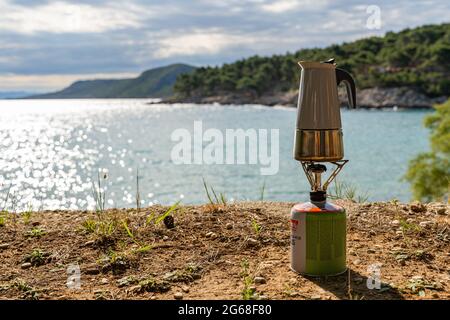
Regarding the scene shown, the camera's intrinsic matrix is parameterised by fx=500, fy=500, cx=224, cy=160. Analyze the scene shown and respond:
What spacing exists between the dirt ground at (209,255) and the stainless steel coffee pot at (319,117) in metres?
1.09

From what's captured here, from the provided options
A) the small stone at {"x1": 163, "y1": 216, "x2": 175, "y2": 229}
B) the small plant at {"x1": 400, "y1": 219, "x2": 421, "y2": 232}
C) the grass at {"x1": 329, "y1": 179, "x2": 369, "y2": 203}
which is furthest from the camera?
the grass at {"x1": 329, "y1": 179, "x2": 369, "y2": 203}

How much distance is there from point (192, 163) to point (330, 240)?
167ft

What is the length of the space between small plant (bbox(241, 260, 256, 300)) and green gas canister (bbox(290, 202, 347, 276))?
44cm

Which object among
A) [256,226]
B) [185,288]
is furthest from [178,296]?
[256,226]

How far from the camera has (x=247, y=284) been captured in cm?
412

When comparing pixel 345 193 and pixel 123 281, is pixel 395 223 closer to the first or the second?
pixel 345 193

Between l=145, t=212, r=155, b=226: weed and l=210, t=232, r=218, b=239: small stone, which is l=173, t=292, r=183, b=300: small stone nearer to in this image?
l=210, t=232, r=218, b=239: small stone

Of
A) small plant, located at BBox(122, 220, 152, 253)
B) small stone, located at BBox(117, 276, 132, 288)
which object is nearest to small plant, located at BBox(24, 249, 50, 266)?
small plant, located at BBox(122, 220, 152, 253)

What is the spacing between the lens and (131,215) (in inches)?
252

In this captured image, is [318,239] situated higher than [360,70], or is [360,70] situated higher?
[360,70]

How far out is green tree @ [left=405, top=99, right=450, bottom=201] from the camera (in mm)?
26031

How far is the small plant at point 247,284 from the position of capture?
12.7 feet

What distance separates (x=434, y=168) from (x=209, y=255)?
24234 mm
